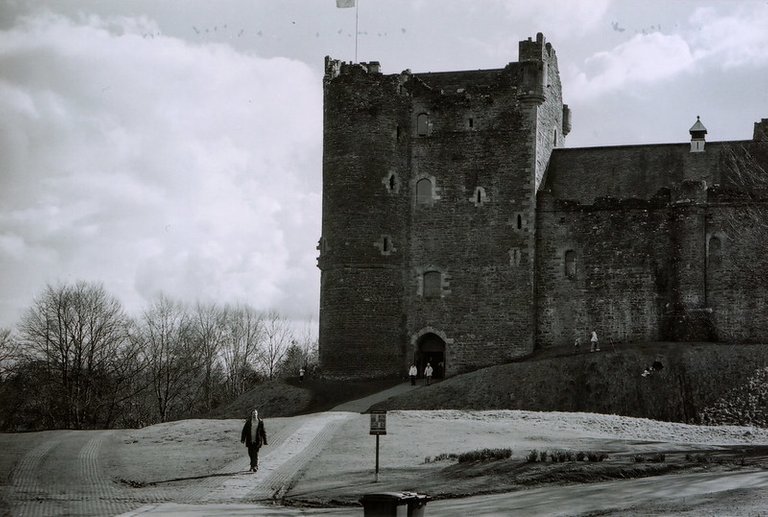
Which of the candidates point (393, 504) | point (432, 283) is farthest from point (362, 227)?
point (393, 504)

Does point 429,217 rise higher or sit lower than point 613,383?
higher

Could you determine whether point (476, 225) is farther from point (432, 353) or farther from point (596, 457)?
point (596, 457)

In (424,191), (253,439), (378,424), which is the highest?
(424,191)

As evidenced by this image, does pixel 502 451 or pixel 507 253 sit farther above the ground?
pixel 507 253

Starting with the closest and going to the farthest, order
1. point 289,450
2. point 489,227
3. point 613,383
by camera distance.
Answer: point 289,450 → point 613,383 → point 489,227

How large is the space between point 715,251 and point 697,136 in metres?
7.69

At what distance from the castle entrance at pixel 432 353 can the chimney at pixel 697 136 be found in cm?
1534

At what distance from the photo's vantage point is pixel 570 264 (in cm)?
5800

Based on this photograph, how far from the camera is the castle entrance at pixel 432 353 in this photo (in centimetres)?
5850

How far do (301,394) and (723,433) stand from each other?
18854mm

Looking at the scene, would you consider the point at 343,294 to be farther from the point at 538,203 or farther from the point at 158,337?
the point at 158,337

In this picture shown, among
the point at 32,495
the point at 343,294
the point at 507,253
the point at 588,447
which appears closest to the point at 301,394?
the point at 343,294

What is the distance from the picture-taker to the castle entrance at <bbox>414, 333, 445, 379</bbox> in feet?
192

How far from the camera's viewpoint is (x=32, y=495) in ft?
94.0
